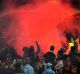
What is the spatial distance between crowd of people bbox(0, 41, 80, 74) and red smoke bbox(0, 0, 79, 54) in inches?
160

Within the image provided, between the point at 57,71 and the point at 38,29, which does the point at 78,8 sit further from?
the point at 57,71

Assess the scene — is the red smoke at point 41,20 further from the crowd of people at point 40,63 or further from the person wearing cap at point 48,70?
the person wearing cap at point 48,70

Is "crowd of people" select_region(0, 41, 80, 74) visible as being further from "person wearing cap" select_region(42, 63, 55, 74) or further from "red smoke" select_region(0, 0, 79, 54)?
"red smoke" select_region(0, 0, 79, 54)

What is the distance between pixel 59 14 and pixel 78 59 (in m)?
5.75

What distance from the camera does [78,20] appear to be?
1694cm

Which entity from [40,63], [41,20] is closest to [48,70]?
[40,63]

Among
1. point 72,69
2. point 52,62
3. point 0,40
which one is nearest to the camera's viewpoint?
point 72,69

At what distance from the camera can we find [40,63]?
12.1 meters

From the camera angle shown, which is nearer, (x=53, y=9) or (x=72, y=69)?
(x=72, y=69)

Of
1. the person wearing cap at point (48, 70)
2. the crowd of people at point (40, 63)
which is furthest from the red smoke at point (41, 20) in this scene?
the person wearing cap at point (48, 70)

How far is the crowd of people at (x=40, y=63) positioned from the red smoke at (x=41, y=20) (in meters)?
4.07

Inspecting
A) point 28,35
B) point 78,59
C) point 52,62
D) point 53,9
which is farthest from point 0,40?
point 78,59

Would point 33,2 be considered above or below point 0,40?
above

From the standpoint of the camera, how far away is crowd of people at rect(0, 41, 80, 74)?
11.6 m
